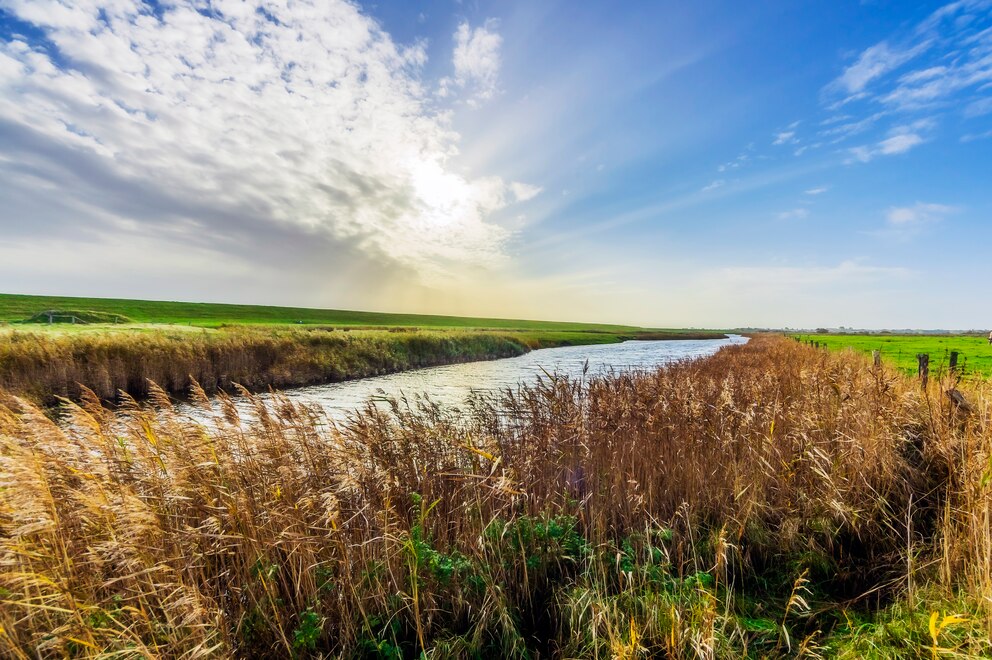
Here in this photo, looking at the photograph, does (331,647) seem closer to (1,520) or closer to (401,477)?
(401,477)

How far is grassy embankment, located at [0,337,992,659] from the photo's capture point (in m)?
3.39

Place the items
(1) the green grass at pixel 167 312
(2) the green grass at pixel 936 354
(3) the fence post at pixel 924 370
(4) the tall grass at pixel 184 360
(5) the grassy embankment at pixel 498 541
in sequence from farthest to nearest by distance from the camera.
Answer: (1) the green grass at pixel 167 312, (4) the tall grass at pixel 184 360, (2) the green grass at pixel 936 354, (3) the fence post at pixel 924 370, (5) the grassy embankment at pixel 498 541

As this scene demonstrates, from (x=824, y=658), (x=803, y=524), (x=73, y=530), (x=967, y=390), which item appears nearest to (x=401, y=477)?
(x=73, y=530)

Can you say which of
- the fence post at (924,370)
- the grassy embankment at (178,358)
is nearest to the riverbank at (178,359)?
the grassy embankment at (178,358)

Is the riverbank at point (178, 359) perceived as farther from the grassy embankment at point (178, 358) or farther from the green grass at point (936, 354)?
the green grass at point (936, 354)

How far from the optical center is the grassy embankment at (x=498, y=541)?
3393mm

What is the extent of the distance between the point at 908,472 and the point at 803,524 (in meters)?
2.01

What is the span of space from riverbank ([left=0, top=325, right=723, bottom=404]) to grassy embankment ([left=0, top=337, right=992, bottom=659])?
23.8ft

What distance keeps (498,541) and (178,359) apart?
23227 mm

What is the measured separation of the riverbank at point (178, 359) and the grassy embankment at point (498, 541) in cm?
724

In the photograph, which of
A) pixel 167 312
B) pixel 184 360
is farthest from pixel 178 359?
pixel 167 312

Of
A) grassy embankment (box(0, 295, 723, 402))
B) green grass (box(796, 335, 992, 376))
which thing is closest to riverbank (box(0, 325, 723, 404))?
grassy embankment (box(0, 295, 723, 402))

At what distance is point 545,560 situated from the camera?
438 centimetres

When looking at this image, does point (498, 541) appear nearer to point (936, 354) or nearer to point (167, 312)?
point (936, 354)
